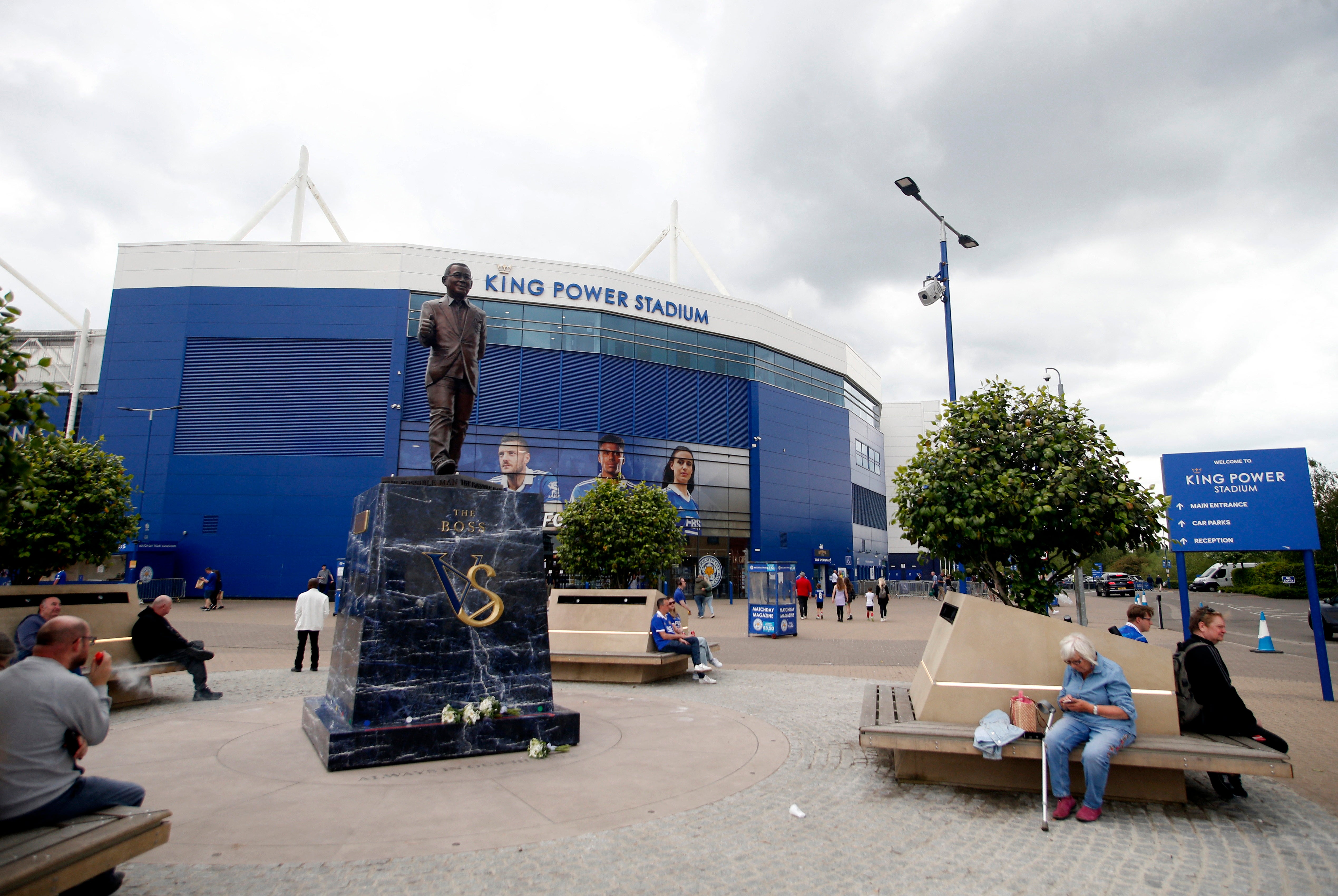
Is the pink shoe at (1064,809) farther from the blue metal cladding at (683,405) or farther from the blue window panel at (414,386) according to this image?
the blue metal cladding at (683,405)

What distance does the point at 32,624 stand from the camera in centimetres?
802

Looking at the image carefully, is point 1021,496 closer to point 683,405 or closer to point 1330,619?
point 1330,619

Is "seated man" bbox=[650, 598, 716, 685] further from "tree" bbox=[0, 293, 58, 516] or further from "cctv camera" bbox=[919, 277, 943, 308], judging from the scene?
"tree" bbox=[0, 293, 58, 516]

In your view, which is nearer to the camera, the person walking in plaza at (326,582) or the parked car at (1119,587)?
the person walking in plaza at (326,582)

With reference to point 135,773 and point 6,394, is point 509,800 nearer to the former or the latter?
point 135,773

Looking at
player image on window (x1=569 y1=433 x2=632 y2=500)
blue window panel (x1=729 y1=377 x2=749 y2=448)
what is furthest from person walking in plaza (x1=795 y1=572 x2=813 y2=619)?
blue window panel (x1=729 y1=377 x2=749 y2=448)

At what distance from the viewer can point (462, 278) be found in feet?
25.5

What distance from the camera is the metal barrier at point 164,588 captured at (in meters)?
30.4

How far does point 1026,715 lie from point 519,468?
1220 inches

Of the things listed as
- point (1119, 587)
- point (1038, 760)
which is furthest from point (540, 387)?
point (1119, 587)

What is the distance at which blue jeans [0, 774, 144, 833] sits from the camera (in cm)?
313

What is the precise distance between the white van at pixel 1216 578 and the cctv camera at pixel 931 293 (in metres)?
55.3

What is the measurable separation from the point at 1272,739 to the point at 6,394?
7.97m

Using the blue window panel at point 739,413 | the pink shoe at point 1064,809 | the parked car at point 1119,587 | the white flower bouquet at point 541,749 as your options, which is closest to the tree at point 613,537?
→ the white flower bouquet at point 541,749
